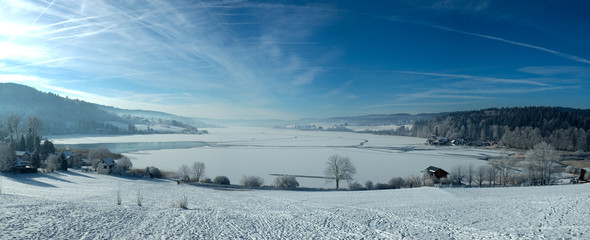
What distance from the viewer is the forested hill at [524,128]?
63812 millimetres

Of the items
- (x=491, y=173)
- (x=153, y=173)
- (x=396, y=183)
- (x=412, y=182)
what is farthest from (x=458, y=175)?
(x=153, y=173)

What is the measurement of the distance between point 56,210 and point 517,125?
109339 mm

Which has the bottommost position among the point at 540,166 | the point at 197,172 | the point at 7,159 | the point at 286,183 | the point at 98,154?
the point at 286,183

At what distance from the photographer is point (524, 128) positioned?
77375 mm

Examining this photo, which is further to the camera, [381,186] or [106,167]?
[106,167]

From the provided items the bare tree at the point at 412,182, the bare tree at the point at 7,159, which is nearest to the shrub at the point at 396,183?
the bare tree at the point at 412,182

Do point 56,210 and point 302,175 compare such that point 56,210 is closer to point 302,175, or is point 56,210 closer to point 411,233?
point 411,233

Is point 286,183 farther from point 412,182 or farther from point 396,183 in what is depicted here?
point 412,182

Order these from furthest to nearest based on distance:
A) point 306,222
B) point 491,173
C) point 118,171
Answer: point 491,173
point 118,171
point 306,222

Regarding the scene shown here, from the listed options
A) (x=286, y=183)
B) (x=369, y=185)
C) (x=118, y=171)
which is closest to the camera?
(x=286, y=183)

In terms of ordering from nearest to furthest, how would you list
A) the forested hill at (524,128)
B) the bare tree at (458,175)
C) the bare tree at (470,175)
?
the bare tree at (470,175)
the bare tree at (458,175)
the forested hill at (524,128)

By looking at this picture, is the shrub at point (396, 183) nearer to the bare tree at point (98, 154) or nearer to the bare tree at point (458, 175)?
the bare tree at point (458, 175)

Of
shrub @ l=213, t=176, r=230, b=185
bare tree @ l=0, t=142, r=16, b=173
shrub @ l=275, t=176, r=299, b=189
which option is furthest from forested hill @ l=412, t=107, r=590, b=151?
bare tree @ l=0, t=142, r=16, b=173

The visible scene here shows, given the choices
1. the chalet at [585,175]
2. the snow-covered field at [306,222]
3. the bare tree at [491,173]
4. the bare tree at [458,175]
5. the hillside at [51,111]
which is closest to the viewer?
the snow-covered field at [306,222]
